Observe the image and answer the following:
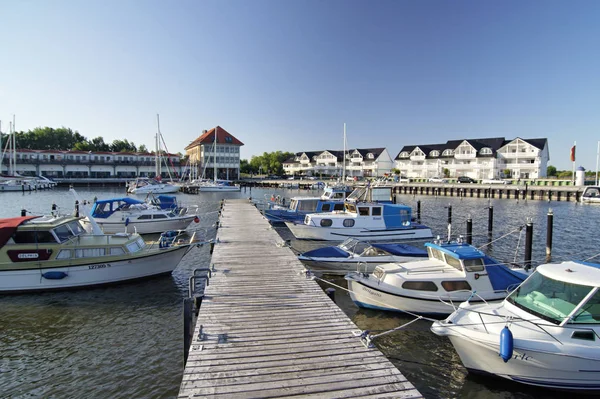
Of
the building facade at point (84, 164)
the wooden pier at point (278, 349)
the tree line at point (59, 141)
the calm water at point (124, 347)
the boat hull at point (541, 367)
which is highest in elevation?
the tree line at point (59, 141)

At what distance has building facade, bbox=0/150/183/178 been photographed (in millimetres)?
95375

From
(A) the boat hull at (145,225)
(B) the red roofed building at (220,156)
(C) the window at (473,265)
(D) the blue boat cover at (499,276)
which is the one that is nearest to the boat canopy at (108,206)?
(A) the boat hull at (145,225)

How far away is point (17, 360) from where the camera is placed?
33.2 ft

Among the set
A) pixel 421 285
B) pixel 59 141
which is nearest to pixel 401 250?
pixel 421 285

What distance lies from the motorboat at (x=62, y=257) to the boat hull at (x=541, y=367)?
1303 centimetres

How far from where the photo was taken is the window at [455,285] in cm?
1223

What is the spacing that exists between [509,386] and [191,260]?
16.1 metres

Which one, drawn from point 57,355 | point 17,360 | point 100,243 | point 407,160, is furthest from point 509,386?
point 407,160

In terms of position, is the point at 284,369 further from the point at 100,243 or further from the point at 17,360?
the point at 100,243

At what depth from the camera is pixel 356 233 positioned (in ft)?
82.1

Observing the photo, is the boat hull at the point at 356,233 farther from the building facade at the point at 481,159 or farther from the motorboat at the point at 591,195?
the building facade at the point at 481,159

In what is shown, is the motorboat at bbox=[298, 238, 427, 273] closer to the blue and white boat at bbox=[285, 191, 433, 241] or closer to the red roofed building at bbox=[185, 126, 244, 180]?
the blue and white boat at bbox=[285, 191, 433, 241]

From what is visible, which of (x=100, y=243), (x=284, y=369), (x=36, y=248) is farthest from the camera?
(x=100, y=243)

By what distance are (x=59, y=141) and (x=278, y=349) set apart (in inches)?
5958
